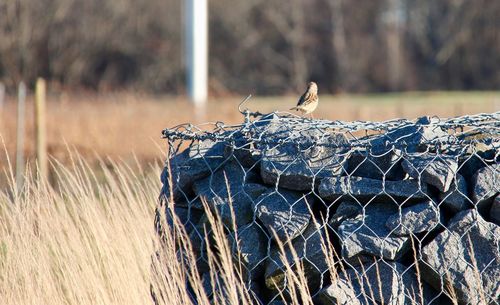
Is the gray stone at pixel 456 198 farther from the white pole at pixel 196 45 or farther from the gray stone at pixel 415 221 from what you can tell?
the white pole at pixel 196 45

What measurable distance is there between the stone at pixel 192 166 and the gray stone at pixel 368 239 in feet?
2.49

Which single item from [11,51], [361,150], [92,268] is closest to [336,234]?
[361,150]

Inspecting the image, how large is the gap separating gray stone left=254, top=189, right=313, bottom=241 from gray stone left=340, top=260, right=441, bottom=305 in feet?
1.02

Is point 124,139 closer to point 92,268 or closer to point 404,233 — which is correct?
point 92,268

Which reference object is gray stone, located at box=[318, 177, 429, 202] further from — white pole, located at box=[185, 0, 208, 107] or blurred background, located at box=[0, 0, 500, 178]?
blurred background, located at box=[0, 0, 500, 178]

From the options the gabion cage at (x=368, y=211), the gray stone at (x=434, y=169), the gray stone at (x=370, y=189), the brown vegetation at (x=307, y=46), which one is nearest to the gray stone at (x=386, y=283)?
the gabion cage at (x=368, y=211)

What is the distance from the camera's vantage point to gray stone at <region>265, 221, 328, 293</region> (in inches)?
143

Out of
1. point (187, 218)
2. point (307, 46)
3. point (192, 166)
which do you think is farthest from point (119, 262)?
point (307, 46)

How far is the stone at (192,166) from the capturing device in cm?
398

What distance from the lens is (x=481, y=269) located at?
141 inches

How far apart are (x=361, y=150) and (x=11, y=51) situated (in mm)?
37089

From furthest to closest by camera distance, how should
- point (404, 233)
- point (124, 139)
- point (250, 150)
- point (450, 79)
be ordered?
1. point (450, 79)
2. point (124, 139)
3. point (250, 150)
4. point (404, 233)

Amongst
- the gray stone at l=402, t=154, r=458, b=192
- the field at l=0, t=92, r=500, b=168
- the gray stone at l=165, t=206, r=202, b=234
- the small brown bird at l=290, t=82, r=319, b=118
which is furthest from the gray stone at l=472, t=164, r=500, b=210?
the field at l=0, t=92, r=500, b=168

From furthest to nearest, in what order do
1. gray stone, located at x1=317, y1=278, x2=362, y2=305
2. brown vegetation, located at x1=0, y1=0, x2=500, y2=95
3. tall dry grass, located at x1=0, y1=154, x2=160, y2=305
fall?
brown vegetation, located at x1=0, y1=0, x2=500, y2=95 < tall dry grass, located at x1=0, y1=154, x2=160, y2=305 < gray stone, located at x1=317, y1=278, x2=362, y2=305
